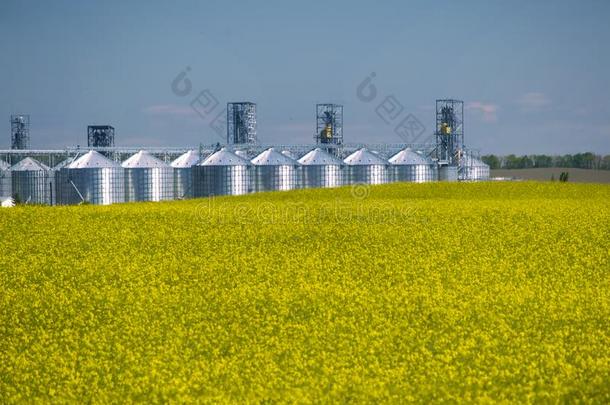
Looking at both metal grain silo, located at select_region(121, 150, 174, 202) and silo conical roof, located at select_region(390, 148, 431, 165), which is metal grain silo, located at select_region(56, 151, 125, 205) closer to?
metal grain silo, located at select_region(121, 150, 174, 202)

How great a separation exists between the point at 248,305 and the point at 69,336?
375cm

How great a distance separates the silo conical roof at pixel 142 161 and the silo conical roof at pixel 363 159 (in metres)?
15.6

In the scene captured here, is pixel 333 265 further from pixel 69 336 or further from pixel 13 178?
pixel 13 178

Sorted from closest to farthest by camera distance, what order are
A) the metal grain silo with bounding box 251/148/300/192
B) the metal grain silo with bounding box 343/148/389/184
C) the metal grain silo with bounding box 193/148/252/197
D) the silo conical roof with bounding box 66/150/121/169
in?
the silo conical roof with bounding box 66/150/121/169
the metal grain silo with bounding box 193/148/252/197
the metal grain silo with bounding box 251/148/300/192
the metal grain silo with bounding box 343/148/389/184

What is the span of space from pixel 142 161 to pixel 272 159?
10.7m

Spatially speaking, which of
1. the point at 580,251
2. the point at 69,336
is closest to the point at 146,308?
the point at 69,336

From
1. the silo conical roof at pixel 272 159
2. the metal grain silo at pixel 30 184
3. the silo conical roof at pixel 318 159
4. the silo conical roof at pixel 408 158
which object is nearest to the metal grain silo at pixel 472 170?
the silo conical roof at pixel 408 158

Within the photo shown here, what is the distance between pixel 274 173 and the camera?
59.9 m

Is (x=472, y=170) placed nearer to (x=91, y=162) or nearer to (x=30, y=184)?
(x=91, y=162)

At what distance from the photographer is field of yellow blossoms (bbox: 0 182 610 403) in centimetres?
1198

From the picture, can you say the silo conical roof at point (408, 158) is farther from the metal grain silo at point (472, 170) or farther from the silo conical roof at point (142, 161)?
the silo conical roof at point (142, 161)

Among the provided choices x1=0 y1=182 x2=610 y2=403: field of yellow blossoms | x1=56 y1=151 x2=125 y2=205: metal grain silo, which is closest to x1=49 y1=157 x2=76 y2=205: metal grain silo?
x1=56 y1=151 x2=125 y2=205: metal grain silo

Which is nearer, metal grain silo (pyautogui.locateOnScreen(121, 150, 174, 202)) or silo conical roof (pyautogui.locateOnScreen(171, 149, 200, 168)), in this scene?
metal grain silo (pyautogui.locateOnScreen(121, 150, 174, 202))

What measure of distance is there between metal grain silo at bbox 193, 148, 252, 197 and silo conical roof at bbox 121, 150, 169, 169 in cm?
482
